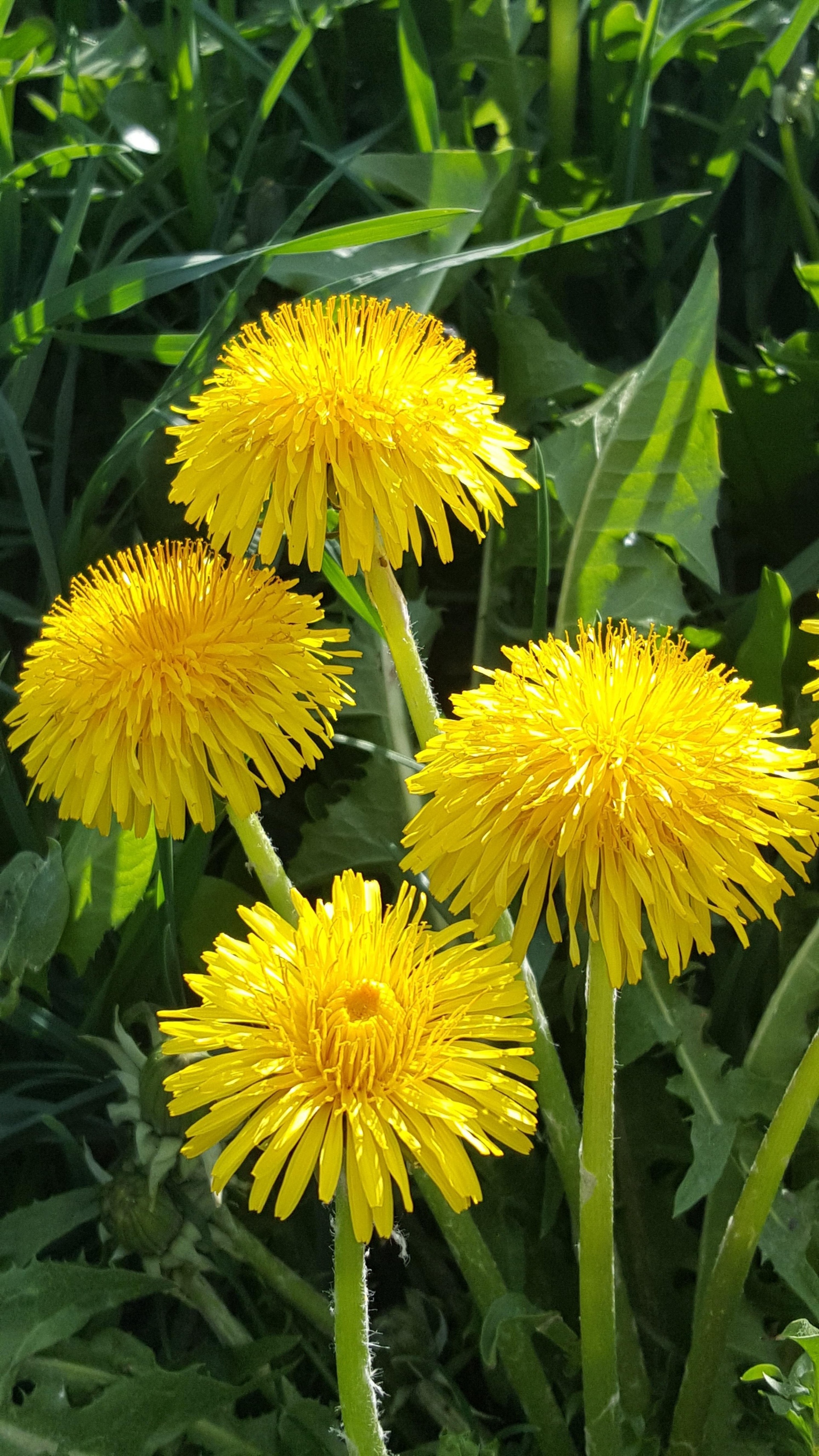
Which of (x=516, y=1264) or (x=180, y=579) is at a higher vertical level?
(x=180, y=579)

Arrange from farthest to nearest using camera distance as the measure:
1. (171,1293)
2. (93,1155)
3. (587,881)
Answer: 1. (93,1155)
2. (171,1293)
3. (587,881)

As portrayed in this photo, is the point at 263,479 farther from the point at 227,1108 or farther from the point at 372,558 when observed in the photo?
the point at 227,1108

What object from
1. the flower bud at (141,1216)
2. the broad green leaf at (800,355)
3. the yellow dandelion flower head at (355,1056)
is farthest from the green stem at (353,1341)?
the broad green leaf at (800,355)

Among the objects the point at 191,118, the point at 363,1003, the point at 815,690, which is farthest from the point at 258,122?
the point at 363,1003

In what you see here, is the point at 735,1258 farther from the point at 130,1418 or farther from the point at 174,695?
the point at 174,695

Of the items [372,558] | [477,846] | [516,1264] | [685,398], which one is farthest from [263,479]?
[516,1264]

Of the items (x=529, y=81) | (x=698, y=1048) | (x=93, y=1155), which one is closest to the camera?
(x=698, y=1048)

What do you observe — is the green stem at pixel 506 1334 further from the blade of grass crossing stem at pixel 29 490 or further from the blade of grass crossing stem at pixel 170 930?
the blade of grass crossing stem at pixel 29 490

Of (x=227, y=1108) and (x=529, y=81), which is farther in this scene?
(x=529, y=81)
